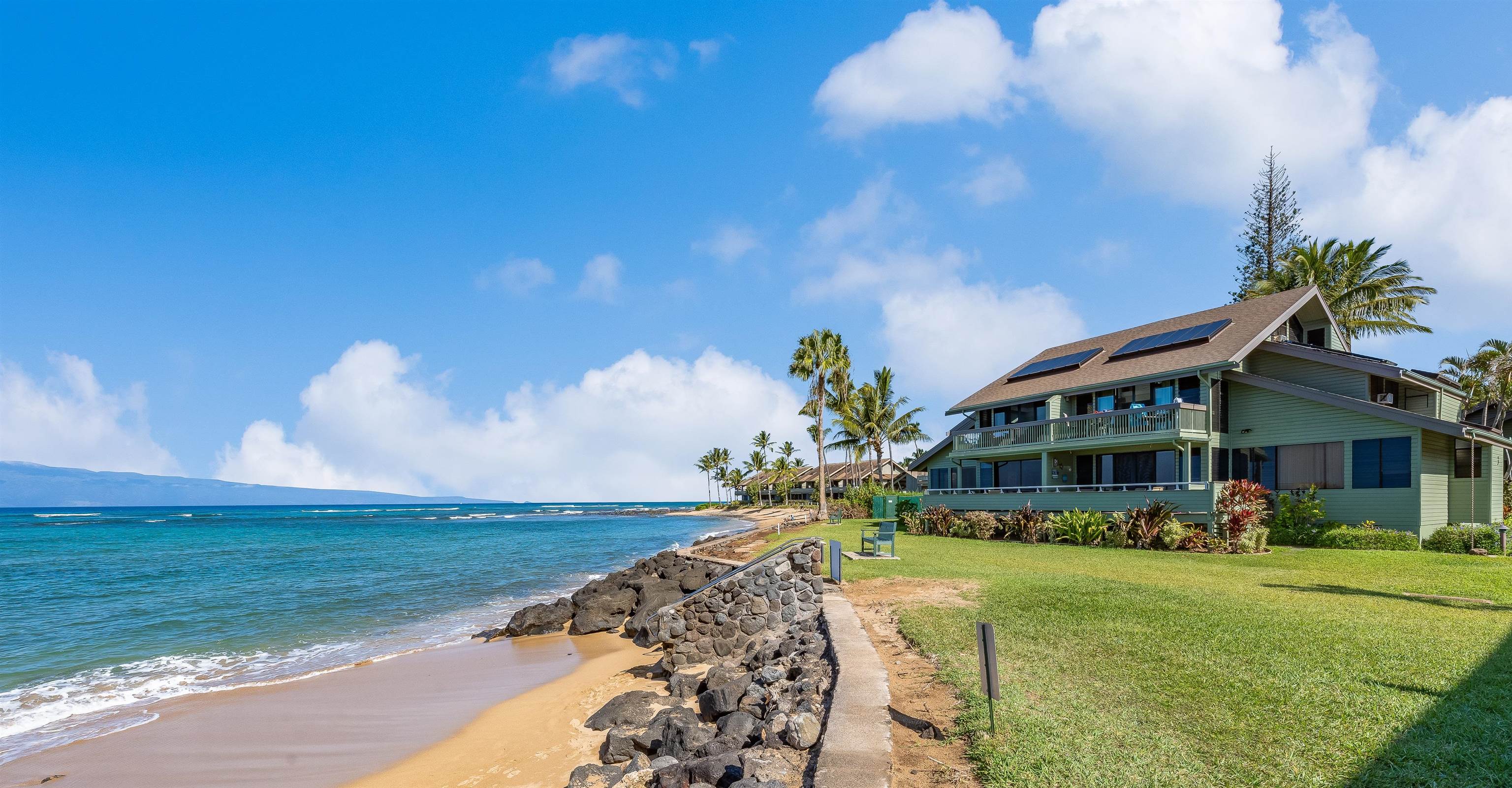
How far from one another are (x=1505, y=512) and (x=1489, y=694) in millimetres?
22840

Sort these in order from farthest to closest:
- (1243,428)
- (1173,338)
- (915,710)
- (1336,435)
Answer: (1173,338), (1243,428), (1336,435), (915,710)

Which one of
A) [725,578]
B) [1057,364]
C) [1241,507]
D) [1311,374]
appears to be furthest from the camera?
[1057,364]

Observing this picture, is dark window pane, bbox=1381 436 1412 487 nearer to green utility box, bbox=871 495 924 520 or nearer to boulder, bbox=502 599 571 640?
green utility box, bbox=871 495 924 520

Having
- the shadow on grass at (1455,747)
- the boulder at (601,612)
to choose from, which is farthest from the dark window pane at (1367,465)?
the boulder at (601,612)

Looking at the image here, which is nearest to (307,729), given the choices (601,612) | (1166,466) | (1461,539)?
(601,612)

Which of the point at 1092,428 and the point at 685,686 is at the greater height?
the point at 1092,428

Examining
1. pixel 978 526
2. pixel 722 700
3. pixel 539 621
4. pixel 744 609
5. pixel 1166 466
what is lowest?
pixel 539 621

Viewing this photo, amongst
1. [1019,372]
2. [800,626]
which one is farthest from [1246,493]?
[800,626]

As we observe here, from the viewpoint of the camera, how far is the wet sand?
8898 mm

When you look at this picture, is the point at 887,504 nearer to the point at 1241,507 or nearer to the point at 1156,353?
the point at 1156,353

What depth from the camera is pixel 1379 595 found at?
476 inches

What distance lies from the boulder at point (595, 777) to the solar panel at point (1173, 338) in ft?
83.8

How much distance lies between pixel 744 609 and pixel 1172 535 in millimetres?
13727

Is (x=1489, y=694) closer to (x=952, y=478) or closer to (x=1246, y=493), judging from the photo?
(x=1246, y=493)
